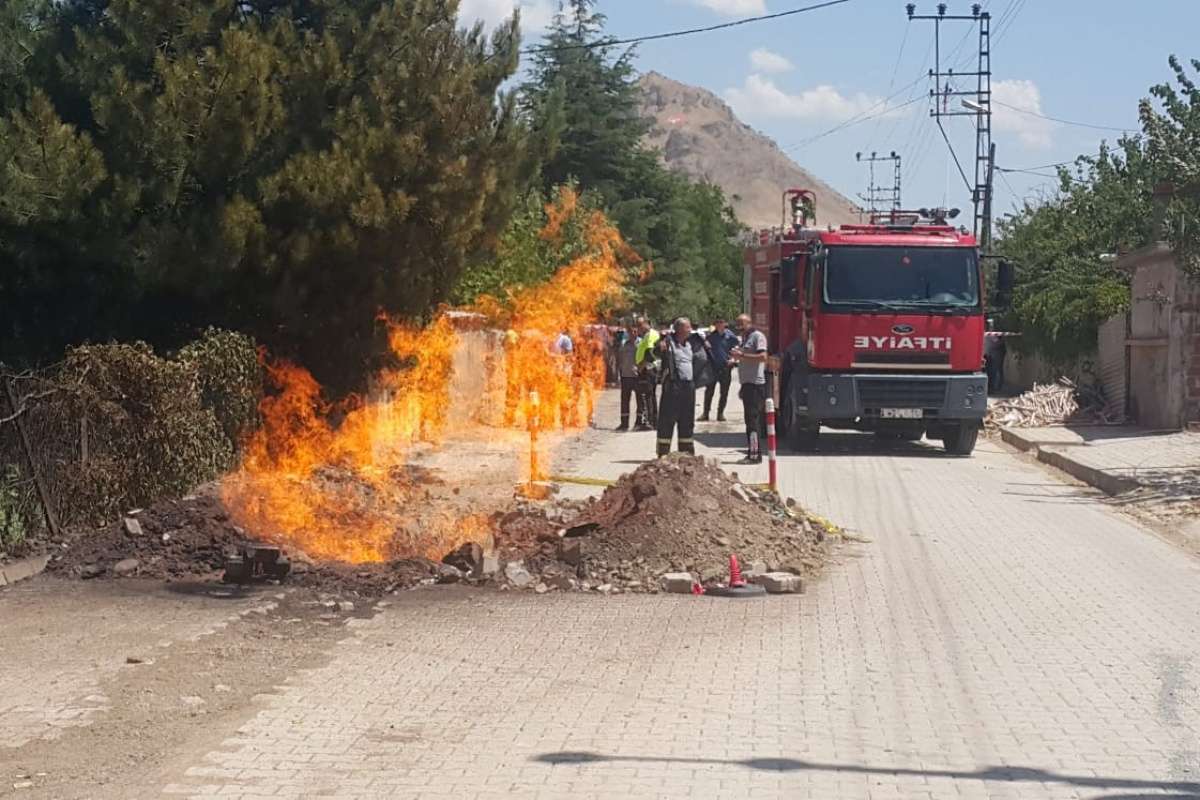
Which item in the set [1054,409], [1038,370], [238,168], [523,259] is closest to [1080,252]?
[1038,370]

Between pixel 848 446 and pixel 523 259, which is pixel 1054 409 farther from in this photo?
pixel 523 259

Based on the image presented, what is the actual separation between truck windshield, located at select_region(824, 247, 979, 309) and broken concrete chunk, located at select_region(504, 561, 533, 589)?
11.3 metres

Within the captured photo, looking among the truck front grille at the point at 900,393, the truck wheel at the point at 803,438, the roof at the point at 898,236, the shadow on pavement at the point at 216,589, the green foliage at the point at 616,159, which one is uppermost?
the green foliage at the point at 616,159

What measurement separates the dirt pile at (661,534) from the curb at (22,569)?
11.2 ft

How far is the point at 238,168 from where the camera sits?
1488 centimetres

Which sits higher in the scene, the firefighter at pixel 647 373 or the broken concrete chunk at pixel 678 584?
the firefighter at pixel 647 373

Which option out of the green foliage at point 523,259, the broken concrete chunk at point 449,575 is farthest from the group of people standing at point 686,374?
the broken concrete chunk at point 449,575

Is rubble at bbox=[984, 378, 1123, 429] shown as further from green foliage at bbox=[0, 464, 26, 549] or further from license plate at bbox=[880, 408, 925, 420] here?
green foliage at bbox=[0, 464, 26, 549]

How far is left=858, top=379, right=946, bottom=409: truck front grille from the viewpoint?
21.7m

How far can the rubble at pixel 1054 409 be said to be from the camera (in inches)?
1159

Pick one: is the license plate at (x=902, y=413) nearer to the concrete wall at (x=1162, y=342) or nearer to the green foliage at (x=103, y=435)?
the concrete wall at (x=1162, y=342)

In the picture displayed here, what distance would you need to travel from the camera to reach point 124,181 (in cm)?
1419

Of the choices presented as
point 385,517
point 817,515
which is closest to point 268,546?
point 385,517

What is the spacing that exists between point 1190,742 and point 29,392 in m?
8.84
